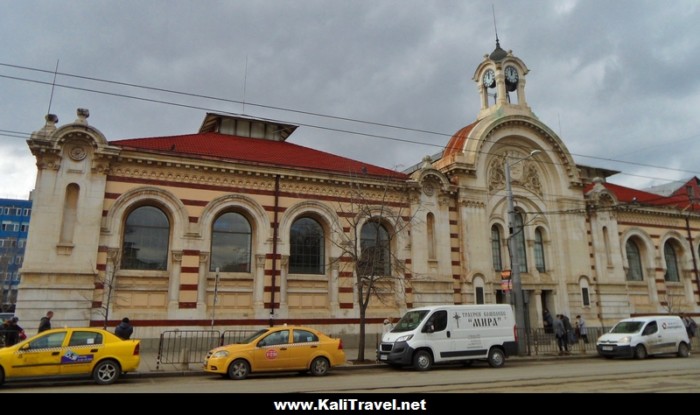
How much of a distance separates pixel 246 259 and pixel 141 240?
16.4ft

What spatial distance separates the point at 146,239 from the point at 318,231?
8.70 metres

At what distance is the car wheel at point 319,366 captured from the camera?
1609 cm

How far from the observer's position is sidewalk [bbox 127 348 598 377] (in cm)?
1585

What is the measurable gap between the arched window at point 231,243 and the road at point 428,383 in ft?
27.6

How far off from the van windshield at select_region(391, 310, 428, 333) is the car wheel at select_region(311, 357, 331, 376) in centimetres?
345

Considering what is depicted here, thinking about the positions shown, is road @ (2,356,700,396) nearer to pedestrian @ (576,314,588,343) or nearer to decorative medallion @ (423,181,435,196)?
pedestrian @ (576,314,588,343)

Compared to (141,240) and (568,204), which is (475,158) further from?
(141,240)

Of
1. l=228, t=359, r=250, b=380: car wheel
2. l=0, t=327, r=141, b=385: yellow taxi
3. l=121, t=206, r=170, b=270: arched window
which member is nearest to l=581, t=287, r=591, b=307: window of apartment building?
l=228, t=359, r=250, b=380: car wheel

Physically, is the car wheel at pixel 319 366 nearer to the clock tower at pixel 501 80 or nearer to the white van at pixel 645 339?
the white van at pixel 645 339

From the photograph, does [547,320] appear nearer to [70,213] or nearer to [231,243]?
[231,243]

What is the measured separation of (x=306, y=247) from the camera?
1010 inches

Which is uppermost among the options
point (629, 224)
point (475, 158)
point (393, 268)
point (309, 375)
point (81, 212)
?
point (475, 158)

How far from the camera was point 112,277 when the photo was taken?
20.4 metres
